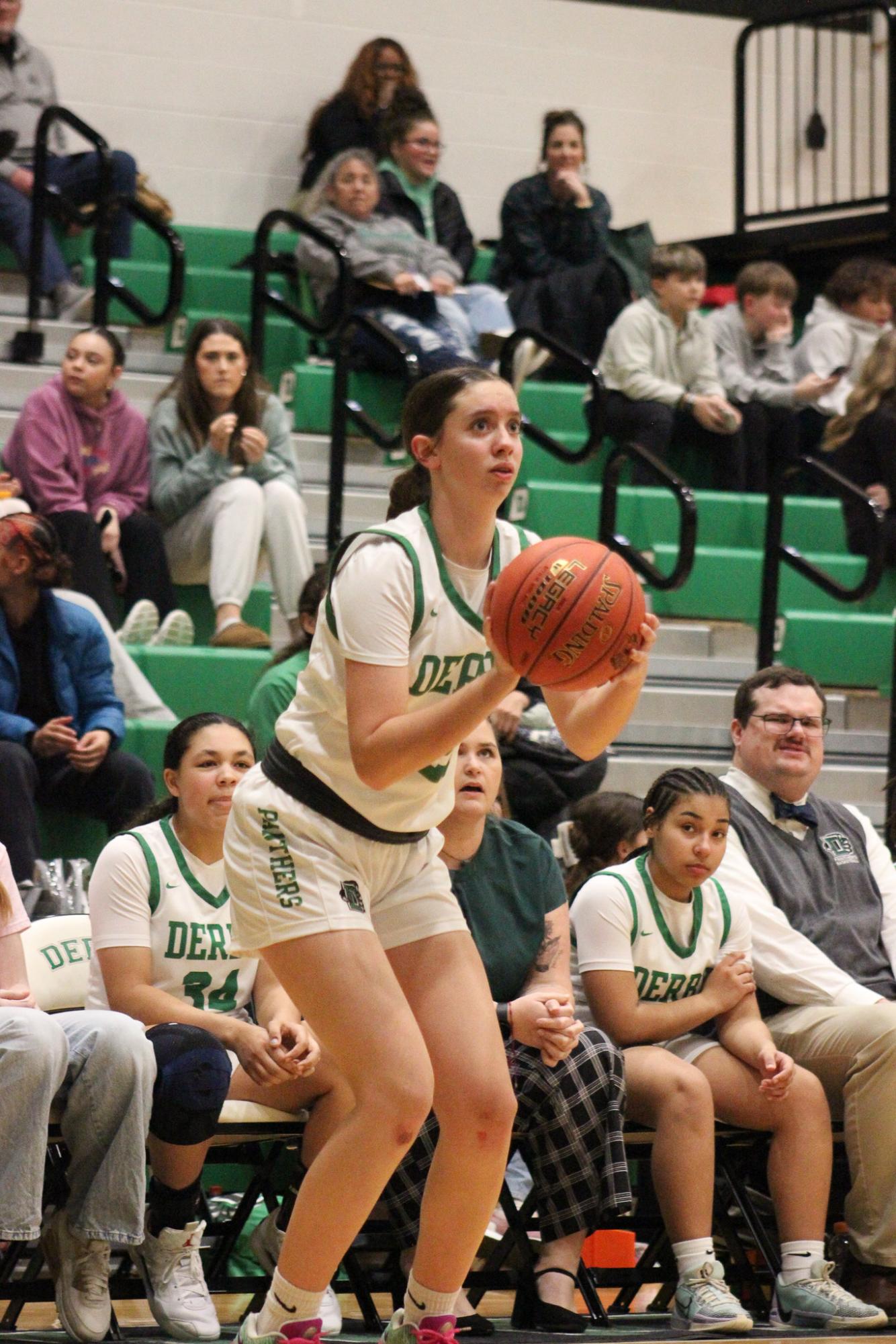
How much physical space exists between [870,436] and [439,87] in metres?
3.38

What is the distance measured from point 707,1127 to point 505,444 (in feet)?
5.22

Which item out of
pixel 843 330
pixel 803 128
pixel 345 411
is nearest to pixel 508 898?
pixel 345 411

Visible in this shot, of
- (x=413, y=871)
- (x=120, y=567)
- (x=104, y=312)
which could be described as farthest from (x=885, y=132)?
(x=413, y=871)

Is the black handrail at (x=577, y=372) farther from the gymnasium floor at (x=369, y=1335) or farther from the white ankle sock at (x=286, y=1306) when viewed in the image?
the white ankle sock at (x=286, y=1306)

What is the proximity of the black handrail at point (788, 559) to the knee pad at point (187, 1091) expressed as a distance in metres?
3.10

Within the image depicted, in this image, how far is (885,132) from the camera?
9617 mm

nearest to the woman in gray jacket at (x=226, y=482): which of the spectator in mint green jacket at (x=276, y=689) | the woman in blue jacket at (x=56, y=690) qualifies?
the woman in blue jacket at (x=56, y=690)

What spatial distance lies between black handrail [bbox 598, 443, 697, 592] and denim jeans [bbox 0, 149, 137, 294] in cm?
220

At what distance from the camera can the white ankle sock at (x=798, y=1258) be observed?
3639 mm

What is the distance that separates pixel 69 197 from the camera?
7219mm

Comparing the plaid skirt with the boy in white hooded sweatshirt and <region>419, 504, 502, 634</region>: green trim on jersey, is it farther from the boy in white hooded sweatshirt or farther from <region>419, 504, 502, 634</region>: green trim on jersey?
the boy in white hooded sweatshirt

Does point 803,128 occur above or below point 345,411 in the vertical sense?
above

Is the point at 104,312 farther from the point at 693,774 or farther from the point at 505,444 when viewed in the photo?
the point at 505,444

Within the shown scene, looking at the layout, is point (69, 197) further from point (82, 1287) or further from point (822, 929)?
point (82, 1287)
